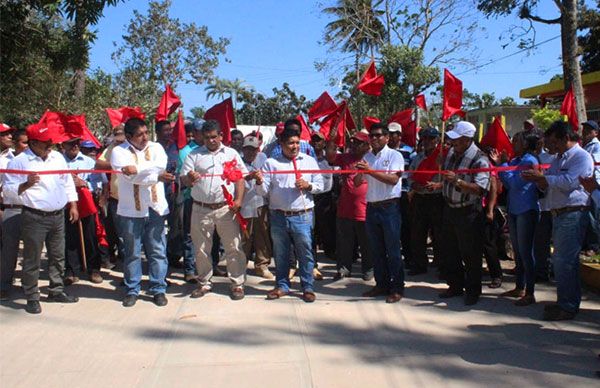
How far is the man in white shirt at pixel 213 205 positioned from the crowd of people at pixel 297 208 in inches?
0.5

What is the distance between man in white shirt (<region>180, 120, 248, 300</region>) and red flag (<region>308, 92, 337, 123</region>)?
2.93 meters

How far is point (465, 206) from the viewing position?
5691 millimetres

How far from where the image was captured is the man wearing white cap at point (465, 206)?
5555 millimetres

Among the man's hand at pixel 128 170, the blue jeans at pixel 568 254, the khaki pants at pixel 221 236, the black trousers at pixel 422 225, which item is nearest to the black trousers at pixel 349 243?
the black trousers at pixel 422 225

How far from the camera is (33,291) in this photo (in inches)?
226

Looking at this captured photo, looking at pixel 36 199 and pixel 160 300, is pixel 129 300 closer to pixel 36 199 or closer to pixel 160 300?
pixel 160 300

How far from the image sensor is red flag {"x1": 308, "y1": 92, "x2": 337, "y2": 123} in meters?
8.83

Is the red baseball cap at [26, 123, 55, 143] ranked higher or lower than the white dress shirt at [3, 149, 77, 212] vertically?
higher

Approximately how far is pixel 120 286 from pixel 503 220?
16.3ft

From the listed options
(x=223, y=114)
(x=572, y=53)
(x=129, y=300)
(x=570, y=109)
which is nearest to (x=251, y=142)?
(x=223, y=114)

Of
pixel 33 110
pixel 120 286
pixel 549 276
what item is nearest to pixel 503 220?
pixel 549 276

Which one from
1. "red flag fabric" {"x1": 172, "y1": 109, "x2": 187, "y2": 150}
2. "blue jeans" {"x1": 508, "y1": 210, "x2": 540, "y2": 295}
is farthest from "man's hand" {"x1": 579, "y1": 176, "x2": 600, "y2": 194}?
"red flag fabric" {"x1": 172, "y1": 109, "x2": 187, "y2": 150}

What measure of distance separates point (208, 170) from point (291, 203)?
3.28 feet

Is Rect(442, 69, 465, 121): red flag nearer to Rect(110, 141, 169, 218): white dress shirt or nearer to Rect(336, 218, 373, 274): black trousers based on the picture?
Rect(336, 218, 373, 274): black trousers
